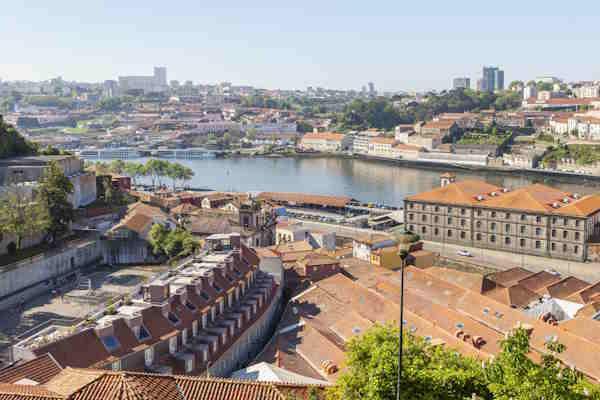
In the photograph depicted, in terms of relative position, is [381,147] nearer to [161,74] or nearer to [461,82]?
[461,82]

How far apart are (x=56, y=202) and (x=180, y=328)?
6.25 m

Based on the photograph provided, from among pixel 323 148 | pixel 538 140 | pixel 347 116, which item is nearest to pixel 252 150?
pixel 323 148

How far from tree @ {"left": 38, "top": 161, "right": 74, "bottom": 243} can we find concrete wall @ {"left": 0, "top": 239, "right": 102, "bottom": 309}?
496mm

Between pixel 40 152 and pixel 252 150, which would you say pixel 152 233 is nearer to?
pixel 40 152

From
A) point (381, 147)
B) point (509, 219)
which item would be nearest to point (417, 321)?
point (509, 219)

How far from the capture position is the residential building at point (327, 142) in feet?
190

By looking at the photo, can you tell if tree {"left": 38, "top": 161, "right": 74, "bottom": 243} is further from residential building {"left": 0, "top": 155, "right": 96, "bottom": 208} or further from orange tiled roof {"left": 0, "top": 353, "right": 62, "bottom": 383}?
orange tiled roof {"left": 0, "top": 353, "right": 62, "bottom": 383}

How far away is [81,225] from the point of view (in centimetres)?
1596

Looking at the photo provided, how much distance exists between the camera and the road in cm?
1811

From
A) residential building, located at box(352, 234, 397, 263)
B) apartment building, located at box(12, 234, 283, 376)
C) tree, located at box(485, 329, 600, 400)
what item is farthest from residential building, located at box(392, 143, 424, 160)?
tree, located at box(485, 329, 600, 400)

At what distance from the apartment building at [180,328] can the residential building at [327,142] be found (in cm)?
4587

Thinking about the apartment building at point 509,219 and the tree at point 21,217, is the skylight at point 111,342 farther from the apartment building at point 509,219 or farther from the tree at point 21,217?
the apartment building at point 509,219

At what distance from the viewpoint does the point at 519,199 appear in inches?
805

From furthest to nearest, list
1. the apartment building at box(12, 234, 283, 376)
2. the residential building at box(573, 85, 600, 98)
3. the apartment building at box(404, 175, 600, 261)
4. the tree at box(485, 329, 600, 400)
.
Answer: the residential building at box(573, 85, 600, 98), the apartment building at box(404, 175, 600, 261), the apartment building at box(12, 234, 283, 376), the tree at box(485, 329, 600, 400)
